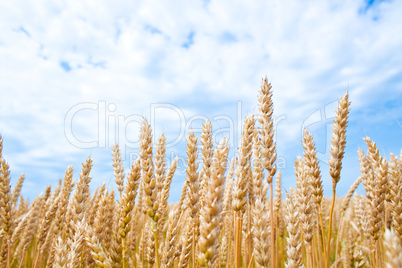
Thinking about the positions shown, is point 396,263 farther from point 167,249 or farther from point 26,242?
point 26,242

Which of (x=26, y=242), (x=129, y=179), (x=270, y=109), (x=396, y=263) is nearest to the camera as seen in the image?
(x=396, y=263)

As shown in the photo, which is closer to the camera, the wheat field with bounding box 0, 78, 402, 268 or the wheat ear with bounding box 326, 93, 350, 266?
the wheat field with bounding box 0, 78, 402, 268

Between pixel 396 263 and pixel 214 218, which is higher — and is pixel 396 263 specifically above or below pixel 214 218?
below

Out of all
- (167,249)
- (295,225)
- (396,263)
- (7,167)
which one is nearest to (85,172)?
(7,167)

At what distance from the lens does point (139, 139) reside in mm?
2311

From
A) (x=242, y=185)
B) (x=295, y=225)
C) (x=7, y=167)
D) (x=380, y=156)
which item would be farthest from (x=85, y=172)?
(x=380, y=156)

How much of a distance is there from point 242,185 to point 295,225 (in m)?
0.66

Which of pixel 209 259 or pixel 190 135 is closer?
pixel 209 259

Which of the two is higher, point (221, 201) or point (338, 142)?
point (338, 142)

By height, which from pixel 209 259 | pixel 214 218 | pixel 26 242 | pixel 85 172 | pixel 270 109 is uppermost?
pixel 270 109

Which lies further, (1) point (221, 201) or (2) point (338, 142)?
(2) point (338, 142)

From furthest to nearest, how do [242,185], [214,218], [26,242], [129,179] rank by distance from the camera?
[26,242], [129,179], [242,185], [214,218]

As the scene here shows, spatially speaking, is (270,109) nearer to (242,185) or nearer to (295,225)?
(242,185)

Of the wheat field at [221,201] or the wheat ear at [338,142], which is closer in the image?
the wheat field at [221,201]
